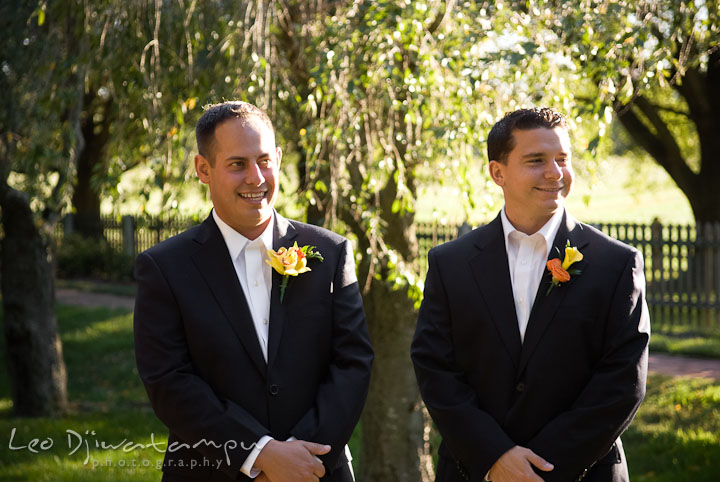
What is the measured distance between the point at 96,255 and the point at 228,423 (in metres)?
16.6

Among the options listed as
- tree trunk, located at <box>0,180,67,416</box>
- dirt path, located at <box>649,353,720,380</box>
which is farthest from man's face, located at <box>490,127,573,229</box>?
dirt path, located at <box>649,353,720,380</box>

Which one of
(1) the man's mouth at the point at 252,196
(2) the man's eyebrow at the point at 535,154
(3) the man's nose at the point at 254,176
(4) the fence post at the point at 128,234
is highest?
(2) the man's eyebrow at the point at 535,154

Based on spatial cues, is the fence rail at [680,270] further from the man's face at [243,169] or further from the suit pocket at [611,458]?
the man's face at [243,169]

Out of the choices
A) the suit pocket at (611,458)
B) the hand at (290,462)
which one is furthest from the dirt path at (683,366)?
the hand at (290,462)

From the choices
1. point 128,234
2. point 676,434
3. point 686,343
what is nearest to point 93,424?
point 676,434

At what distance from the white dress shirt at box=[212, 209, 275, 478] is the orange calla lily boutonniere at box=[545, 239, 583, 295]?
974 mm

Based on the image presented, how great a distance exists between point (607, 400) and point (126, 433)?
5.47m

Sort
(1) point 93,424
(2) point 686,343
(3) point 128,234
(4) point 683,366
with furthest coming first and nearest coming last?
1. (3) point 128,234
2. (2) point 686,343
3. (4) point 683,366
4. (1) point 93,424

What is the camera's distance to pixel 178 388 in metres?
2.57

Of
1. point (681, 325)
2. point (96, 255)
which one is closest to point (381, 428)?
point (681, 325)

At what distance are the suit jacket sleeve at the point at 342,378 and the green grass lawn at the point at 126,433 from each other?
6.94 ft

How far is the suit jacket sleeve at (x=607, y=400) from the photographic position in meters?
2.53

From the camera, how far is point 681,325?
39.8 feet

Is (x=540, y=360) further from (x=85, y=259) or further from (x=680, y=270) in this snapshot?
(x=85, y=259)
